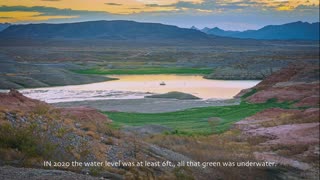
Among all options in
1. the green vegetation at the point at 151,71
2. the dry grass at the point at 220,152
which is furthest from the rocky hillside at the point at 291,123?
the green vegetation at the point at 151,71

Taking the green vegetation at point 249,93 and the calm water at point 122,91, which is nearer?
the calm water at point 122,91

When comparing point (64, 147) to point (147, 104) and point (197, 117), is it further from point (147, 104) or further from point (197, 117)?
point (147, 104)

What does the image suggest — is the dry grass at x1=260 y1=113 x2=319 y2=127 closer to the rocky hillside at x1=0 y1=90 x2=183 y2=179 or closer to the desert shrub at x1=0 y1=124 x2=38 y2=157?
→ the rocky hillside at x1=0 y1=90 x2=183 y2=179

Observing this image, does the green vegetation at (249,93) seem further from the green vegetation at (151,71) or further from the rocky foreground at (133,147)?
the green vegetation at (151,71)

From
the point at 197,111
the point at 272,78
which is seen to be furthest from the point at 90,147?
the point at 272,78

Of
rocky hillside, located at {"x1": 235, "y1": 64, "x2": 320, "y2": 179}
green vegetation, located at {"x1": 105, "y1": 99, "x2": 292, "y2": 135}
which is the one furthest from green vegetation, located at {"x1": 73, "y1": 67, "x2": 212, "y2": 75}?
green vegetation, located at {"x1": 105, "y1": 99, "x2": 292, "y2": 135}

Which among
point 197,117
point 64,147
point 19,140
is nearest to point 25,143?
point 19,140
